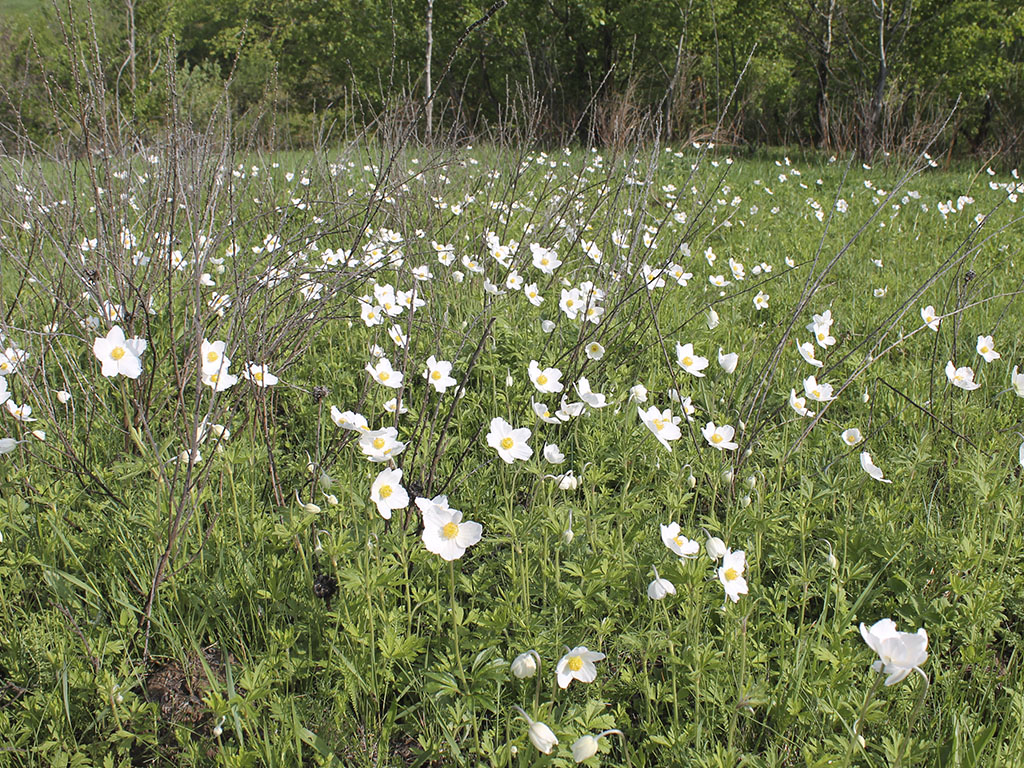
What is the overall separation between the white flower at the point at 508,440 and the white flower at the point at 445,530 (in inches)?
16.3

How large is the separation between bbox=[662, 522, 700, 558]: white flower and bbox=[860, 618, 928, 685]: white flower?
467 millimetres

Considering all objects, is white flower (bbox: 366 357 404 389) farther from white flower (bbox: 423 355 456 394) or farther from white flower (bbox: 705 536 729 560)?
white flower (bbox: 705 536 729 560)

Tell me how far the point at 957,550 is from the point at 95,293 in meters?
2.68

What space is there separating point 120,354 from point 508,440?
1.05 meters

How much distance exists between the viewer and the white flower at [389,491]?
4.82ft

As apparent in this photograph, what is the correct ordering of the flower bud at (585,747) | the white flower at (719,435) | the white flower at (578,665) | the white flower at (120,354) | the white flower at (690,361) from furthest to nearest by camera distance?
1. the white flower at (690,361)
2. the white flower at (719,435)
3. the white flower at (120,354)
4. the white flower at (578,665)
5. the flower bud at (585,747)

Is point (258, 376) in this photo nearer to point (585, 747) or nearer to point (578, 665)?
point (578, 665)

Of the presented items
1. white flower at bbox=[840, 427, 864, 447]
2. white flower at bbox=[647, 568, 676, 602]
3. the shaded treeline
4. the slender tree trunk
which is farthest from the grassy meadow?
the shaded treeline

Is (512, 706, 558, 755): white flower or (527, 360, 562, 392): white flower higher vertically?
(527, 360, 562, 392): white flower

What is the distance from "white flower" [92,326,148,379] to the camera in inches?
66.4

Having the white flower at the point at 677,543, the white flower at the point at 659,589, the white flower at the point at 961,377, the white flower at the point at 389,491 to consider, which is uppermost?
the white flower at the point at 961,377

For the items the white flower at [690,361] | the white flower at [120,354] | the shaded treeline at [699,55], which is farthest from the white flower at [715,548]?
the shaded treeline at [699,55]

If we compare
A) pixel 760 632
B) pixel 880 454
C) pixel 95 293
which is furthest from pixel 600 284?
pixel 95 293

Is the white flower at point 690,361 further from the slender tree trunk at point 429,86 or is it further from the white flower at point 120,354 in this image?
the white flower at point 120,354
